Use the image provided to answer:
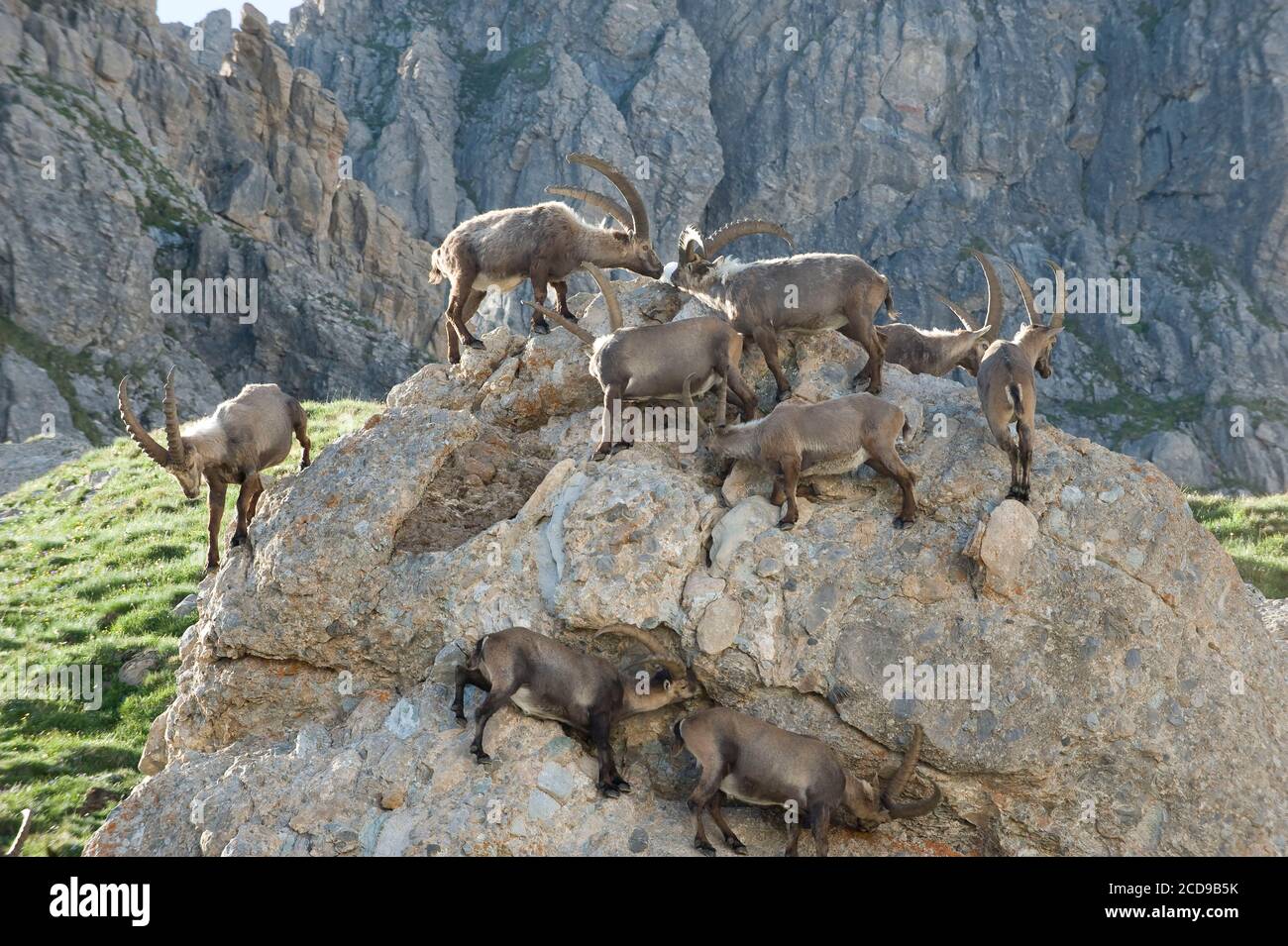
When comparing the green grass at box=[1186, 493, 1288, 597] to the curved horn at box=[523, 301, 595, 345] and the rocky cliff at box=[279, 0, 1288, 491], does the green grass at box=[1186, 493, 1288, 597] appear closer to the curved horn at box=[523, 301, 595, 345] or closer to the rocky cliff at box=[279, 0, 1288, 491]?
the curved horn at box=[523, 301, 595, 345]

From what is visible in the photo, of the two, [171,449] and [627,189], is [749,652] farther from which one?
[171,449]

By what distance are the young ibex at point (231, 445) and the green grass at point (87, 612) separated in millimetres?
2321

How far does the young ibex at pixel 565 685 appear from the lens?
749 cm

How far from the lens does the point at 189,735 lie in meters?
8.95

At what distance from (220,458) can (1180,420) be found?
286 ft

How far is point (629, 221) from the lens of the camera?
1166 cm

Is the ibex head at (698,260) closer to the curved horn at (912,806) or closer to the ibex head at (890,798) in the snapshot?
the ibex head at (890,798)

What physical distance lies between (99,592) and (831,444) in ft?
40.3

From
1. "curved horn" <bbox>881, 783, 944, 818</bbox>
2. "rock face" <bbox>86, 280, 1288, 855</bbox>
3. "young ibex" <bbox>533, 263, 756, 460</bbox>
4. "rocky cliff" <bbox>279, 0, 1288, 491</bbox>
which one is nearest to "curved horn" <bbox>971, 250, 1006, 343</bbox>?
"rock face" <bbox>86, 280, 1288, 855</bbox>

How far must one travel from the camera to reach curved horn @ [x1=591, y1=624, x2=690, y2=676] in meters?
7.86

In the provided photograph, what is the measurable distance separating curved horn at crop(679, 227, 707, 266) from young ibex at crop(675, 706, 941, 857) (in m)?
5.32

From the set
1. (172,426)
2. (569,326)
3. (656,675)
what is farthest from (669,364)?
(172,426)

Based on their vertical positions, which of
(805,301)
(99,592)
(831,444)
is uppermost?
(805,301)

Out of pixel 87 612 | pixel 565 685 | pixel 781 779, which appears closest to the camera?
pixel 781 779
